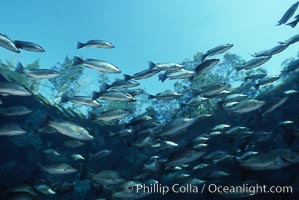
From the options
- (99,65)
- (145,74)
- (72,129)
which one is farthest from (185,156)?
(99,65)

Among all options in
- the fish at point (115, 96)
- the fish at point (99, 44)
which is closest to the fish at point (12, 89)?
the fish at point (115, 96)

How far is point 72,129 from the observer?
234 inches

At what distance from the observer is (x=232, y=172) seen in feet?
35.7

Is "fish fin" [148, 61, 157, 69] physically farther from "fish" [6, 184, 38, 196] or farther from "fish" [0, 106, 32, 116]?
"fish" [6, 184, 38, 196]

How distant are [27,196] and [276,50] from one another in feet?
23.9

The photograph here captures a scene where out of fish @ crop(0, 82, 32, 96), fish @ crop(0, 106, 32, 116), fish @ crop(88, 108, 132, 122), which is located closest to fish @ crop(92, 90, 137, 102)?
fish @ crop(88, 108, 132, 122)

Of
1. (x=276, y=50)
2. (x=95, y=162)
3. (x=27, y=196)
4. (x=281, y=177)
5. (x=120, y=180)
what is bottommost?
(x=27, y=196)

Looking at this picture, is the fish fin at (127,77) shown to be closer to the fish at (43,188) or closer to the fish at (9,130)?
the fish at (9,130)

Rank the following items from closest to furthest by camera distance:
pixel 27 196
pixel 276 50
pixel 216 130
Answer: pixel 27 196, pixel 276 50, pixel 216 130

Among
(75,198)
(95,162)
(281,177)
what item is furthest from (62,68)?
(281,177)

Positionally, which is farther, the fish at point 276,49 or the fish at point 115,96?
the fish at point 276,49

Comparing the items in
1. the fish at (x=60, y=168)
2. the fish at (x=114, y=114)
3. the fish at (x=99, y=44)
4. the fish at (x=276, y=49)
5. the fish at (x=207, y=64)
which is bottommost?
the fish at (x=60, y=168)

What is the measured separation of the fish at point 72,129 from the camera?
231 inches

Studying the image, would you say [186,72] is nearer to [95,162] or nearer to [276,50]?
[276,50]
